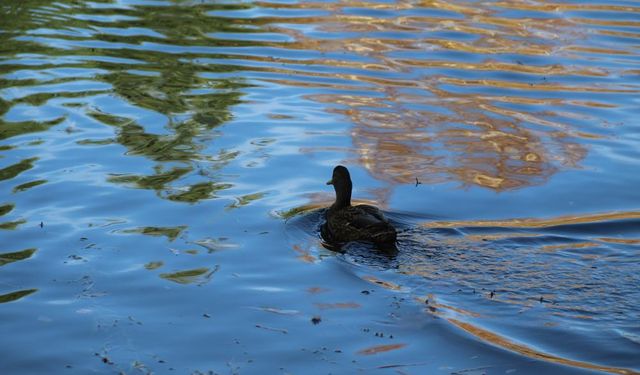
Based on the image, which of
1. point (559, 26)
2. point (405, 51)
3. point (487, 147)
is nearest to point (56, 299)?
point (487, 147)

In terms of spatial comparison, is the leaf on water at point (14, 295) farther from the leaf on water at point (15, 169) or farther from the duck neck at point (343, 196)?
the duck neck at point (343, 196)

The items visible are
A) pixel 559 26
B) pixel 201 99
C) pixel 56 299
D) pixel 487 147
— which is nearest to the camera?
pixel 56 299

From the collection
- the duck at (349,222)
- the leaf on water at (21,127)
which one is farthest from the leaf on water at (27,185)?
the duck at (349,222)

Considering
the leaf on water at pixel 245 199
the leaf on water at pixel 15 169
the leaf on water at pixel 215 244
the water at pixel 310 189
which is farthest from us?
the leaf on water at pixel 15 169

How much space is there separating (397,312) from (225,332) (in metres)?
1.30

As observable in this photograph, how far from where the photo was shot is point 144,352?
8.17 meters

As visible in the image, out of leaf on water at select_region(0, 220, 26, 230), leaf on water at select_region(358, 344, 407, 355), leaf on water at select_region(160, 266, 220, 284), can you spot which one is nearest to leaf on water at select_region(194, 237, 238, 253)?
leaf on water at select_region(160, 266, 220, 284)

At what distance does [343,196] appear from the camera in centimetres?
1132

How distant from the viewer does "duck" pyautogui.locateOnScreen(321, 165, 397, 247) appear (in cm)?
1023

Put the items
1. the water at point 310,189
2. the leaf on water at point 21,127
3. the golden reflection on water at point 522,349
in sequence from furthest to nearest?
the leaf on water at point 21,127 → the water at point 310,189 → the golden reflection on water at point 522,349

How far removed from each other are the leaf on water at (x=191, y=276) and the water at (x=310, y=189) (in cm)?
3

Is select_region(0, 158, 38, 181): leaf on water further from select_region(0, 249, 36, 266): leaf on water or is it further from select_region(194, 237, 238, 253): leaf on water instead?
select_region(194, 237, 238, 253): leaf on water

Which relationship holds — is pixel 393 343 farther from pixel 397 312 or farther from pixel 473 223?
pixel 473 223

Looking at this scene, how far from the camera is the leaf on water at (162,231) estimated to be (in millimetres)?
10656
